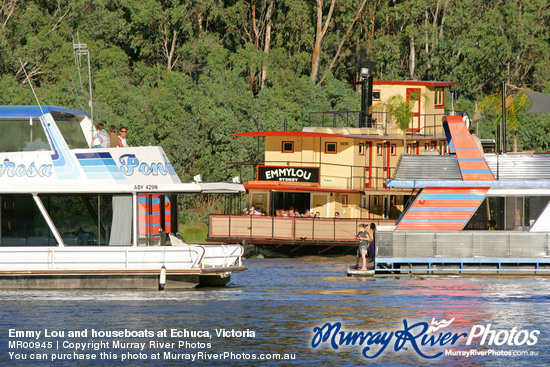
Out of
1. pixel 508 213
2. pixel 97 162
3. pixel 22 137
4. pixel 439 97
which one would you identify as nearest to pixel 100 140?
pixel 97 162

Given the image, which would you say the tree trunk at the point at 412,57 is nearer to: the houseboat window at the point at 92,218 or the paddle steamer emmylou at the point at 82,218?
the paddle steamer emmylou at the point at 82,218

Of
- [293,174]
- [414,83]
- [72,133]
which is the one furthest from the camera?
[414,83]

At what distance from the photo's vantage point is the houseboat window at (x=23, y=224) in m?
26.2

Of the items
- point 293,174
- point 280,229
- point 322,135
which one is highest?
point 322,135

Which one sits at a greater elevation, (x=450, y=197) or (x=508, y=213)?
(x=450, y=197)

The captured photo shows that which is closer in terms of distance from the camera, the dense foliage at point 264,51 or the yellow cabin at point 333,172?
the yellow cabin at point 333,172

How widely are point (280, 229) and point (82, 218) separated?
16982mm

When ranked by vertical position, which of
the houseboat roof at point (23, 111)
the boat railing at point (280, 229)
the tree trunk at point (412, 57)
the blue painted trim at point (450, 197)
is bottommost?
the boat railing at point (280, 229)

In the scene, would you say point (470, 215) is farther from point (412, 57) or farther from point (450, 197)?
point (412, 57)

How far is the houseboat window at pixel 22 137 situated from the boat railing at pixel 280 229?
15.8 meters

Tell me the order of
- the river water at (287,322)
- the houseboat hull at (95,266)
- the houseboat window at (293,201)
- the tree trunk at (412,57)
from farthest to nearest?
the tree trunk at (412,57)
the houseboat window at (293,201)
the houseboat hull at (95,266)
the river water at (287,322)

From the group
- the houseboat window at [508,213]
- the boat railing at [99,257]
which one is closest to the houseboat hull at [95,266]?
the boat railing at [99,257]

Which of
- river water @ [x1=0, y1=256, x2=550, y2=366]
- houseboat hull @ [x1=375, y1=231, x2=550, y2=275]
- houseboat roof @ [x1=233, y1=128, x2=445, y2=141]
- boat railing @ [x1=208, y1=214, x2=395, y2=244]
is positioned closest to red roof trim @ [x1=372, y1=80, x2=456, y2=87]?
houseboat roof @ [x1=233, y1=128, x2=445, y2=141]

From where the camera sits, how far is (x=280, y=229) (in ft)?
139
